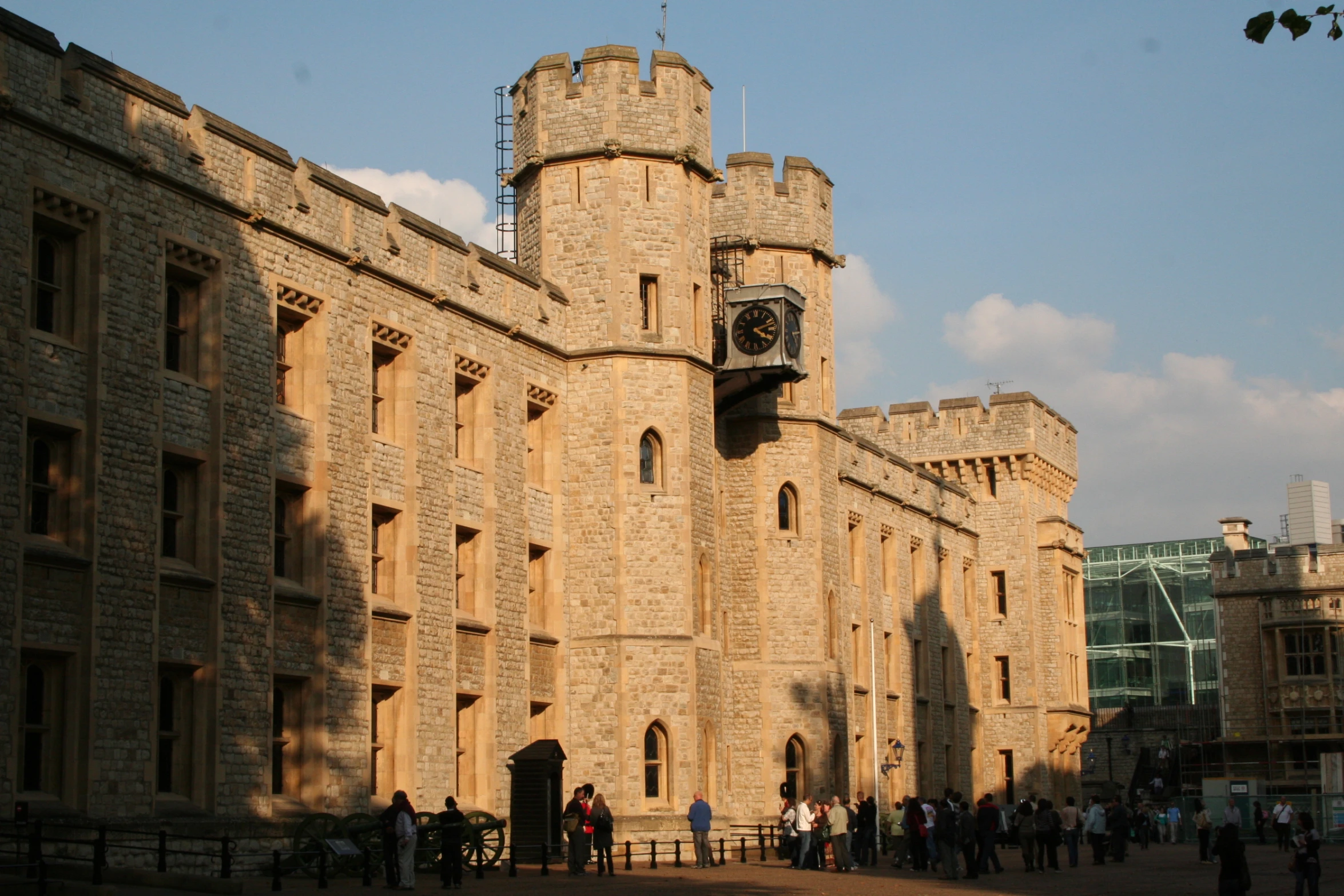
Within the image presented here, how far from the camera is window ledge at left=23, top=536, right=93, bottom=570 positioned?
21.2 meters

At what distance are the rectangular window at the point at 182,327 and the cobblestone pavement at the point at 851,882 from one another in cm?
738

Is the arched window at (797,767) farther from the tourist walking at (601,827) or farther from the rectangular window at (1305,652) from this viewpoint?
the rectangular window at (1305,652)

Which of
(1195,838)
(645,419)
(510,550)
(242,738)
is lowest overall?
(1195,838)

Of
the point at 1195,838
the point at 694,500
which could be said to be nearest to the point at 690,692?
the point at 694,500

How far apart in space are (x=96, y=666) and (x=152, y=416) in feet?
11.8

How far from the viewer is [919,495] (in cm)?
5197

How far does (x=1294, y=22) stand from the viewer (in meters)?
9.93

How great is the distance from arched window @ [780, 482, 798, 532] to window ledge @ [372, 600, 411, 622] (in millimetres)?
13699

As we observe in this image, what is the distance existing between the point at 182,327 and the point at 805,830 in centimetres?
1435

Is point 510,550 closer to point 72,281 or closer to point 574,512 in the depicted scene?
point 574,512

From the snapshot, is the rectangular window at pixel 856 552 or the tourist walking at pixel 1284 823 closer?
the tourist walking at pixel 1284 823

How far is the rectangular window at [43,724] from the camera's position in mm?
21297

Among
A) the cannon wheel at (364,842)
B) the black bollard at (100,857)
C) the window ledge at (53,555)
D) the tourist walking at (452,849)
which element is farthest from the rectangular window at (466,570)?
the black bollard at (100,857)

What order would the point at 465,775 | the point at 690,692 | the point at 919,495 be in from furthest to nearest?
the point at 919,495
the point at 690,692
the point at 465,775
